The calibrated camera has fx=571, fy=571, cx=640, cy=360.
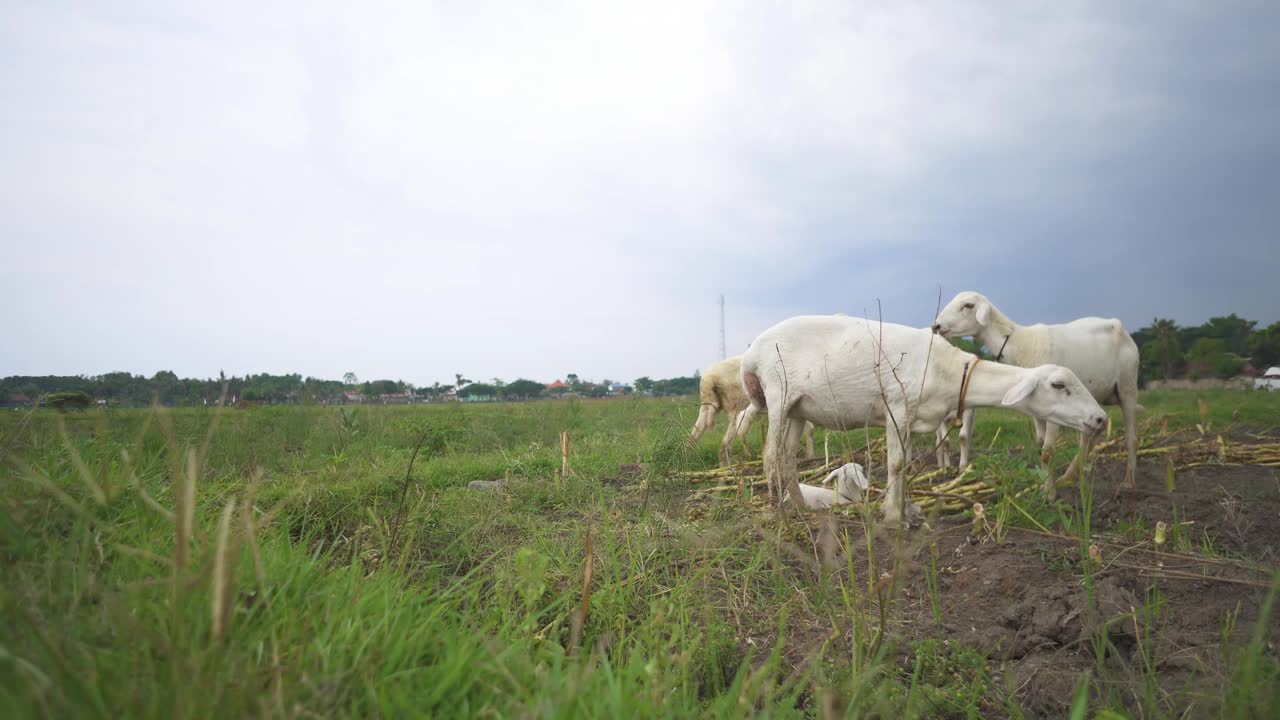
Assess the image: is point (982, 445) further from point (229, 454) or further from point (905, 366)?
point (229, 454)

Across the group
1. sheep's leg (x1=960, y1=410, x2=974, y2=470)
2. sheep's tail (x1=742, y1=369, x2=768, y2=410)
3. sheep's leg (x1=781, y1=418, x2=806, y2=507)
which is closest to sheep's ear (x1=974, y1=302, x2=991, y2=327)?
sheep's leg (x1=960, y1=410, x2=974, y2=470)

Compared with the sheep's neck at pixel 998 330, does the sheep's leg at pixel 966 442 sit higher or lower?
lower

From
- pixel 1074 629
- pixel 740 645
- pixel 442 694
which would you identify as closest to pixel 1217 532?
→ pixel 1074 629

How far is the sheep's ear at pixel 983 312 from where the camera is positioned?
22.5ft

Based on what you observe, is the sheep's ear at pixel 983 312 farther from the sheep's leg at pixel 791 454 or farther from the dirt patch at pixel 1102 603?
the sheep's leg at pixel 791 454

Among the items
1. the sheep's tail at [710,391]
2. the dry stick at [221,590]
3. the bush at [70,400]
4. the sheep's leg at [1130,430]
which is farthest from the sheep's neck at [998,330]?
the bush at [70,400]

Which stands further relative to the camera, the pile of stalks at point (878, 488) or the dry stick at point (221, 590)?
the pile of stalks at point (878, 488)

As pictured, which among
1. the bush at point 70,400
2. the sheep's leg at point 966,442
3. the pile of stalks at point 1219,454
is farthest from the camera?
the sheep's leg at point 966,442

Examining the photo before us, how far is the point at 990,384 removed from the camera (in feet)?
15.7

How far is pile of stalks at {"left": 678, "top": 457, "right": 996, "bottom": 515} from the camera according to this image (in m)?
4.52

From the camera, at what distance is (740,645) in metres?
2.50

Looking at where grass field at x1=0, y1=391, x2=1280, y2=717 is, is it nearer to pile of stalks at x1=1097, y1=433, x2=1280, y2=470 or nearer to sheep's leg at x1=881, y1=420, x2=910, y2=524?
sheep's leg at x1=881, y1=420, x2=910, y2=524

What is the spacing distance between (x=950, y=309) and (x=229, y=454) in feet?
27.0

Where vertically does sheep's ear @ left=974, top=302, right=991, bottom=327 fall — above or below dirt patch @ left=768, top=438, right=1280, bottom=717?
above
